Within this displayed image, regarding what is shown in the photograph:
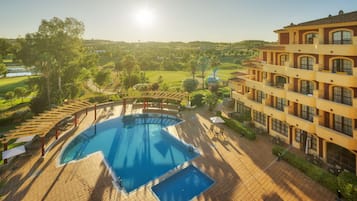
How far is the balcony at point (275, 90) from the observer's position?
24928 millimetres

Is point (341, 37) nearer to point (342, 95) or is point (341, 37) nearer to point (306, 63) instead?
point (306, 63)

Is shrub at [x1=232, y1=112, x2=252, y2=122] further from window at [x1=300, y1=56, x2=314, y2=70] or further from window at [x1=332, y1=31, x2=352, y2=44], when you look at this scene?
window at [x1=332, y1=31, x2=352, y2=44]

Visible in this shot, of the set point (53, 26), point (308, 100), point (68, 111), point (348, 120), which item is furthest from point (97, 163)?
point (53, 26)

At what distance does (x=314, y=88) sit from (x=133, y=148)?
1953 centimetres

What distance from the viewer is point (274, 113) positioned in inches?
1018

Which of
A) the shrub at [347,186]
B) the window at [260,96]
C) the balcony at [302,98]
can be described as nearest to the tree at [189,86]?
the window at [260,96]

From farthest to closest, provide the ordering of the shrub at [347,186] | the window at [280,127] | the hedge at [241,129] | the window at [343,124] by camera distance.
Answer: the hedge at [241,129] < the window at [280,127] < the window at [343,124] < the shrub at [347,186]

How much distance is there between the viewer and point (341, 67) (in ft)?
65.4

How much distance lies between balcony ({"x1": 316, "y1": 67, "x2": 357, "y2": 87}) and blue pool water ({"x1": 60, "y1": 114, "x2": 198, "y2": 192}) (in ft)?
44.5

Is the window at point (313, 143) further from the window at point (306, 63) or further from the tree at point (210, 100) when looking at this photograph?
the tree at point (210, 100)

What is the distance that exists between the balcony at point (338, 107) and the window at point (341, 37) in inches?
193

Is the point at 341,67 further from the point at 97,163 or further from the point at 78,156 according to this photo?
the point at 78,156

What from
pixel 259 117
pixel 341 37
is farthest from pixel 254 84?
pixel 341 37

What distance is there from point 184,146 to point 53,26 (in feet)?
114
